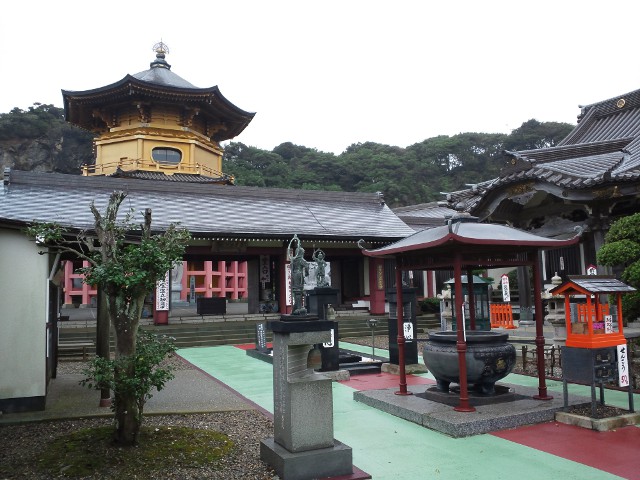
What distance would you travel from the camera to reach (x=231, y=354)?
14.8 metres

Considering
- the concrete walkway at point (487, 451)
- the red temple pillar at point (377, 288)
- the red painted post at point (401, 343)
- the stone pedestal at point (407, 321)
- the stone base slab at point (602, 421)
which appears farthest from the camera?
the red temple pillar at point (377, 288)

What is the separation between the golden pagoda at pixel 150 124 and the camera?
2589 cm

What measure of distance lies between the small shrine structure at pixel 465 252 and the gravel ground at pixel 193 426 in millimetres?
2580

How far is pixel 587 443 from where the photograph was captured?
5691 mm

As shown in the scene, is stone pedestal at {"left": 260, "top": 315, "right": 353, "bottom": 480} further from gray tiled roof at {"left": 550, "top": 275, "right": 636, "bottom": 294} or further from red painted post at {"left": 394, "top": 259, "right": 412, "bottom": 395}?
gray tiled roof at {"left": 550, "top": 275, "right": 636, "bottom": 294}

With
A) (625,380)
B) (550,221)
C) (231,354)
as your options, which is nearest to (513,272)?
(550,221)

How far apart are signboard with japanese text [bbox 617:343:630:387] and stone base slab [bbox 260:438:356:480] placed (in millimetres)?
3974

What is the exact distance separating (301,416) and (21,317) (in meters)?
4.99

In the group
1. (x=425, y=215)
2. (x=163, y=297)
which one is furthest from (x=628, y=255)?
(x=425, y=215)

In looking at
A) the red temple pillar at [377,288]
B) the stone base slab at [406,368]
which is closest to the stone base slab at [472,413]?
the stone base slab at [406,368]

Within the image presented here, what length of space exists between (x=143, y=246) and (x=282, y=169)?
4995 centimetres

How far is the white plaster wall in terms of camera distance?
288 inches

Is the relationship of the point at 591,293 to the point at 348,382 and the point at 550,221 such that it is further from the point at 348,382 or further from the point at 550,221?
the point at 550,221

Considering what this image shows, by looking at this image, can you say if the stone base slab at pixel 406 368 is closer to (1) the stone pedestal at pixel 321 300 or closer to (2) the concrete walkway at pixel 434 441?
(2) the concrete walkway at pixel 434 441
